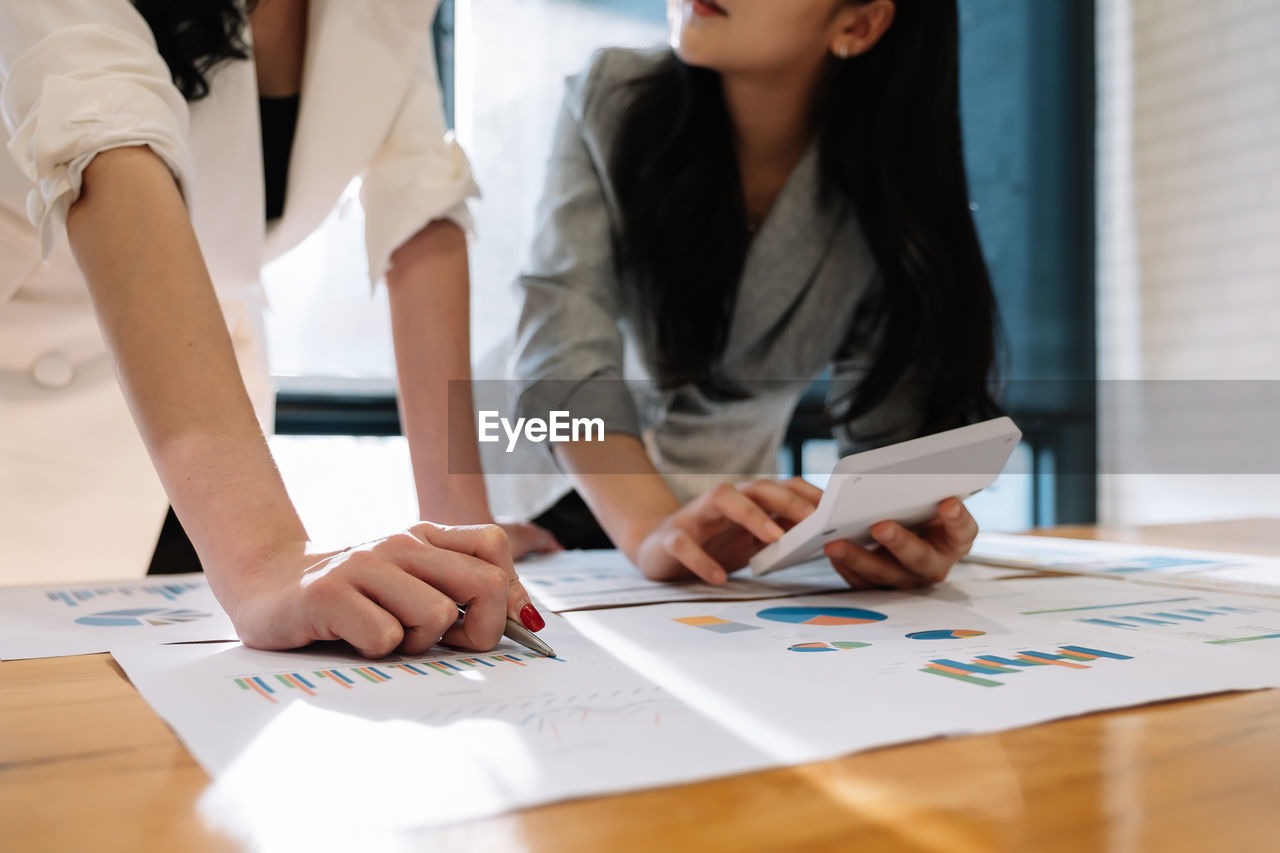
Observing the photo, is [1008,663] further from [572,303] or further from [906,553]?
[572,303]

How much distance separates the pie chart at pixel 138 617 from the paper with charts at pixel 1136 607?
18.3 inches

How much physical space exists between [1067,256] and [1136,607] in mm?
2699

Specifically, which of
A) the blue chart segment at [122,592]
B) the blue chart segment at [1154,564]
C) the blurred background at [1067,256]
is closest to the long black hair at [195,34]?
the blue chart segment at [122,592]

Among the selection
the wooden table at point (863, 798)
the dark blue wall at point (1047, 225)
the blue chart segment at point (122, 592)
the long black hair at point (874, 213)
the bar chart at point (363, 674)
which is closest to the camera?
the wooden table at point (863, 798)

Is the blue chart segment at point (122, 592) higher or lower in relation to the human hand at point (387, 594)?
lower

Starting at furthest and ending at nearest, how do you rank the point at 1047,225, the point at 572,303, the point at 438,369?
the point at 1047,225 < the point at 572,303 < the point at 438,369

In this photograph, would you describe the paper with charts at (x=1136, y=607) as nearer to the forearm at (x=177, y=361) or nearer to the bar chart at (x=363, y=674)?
the bar chart at (x=363, y=674)

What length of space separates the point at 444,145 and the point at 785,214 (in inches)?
15.8

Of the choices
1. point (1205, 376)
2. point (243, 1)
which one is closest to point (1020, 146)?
point (1205, 376)

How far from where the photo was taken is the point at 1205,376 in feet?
8.96

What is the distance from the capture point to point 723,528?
75 centimetres

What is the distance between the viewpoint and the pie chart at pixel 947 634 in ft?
1.71

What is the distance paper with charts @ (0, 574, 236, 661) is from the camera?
0.51 meters

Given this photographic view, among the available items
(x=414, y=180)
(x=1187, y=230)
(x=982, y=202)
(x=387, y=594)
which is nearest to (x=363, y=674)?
(x=387, y=594)
